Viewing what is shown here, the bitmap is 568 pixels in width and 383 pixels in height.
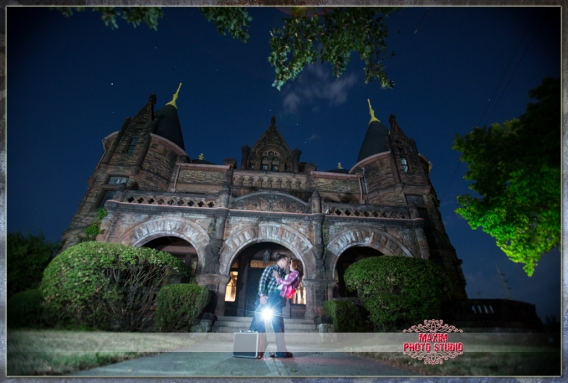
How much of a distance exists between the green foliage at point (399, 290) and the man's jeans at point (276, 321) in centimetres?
449

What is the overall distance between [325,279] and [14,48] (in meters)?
10.4

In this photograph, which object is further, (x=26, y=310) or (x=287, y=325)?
(x=287, y=325)

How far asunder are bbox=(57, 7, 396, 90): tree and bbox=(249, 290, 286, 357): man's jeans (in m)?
3.87

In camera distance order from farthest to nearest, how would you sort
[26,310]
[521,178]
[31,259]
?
[31,259] → [521,178] → [26,310]

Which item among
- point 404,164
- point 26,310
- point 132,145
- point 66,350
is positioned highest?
point 132,145

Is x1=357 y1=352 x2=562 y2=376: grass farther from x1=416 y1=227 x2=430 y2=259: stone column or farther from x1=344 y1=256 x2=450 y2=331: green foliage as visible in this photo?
x1=416 y1=227 x2=430 y2=259: stone column

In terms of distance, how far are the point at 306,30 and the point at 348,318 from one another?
774cm

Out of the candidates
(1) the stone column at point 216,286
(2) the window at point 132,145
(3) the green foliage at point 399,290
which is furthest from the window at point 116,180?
(3) the green foliage at point 399,290

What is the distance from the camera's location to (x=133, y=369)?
3.77 m

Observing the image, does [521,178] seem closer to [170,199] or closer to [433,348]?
[433,348]

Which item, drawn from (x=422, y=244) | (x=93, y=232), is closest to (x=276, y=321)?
(x=422, y=244)

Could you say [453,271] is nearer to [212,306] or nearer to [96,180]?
[212,306]

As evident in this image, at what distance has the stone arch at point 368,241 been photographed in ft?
38.9

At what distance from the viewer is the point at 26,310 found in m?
5.24
